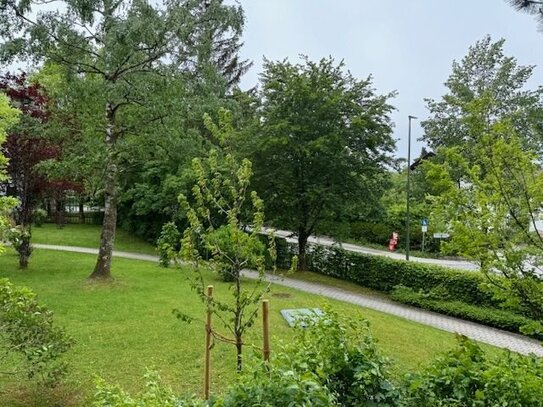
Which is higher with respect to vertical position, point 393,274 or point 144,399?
point 144,399

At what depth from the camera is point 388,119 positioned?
15.3 m

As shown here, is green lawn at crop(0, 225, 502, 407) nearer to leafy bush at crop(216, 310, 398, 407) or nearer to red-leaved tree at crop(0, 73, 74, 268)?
leafy bush at crop(216, 310, 398, 407)

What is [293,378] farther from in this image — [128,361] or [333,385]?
[128,361]

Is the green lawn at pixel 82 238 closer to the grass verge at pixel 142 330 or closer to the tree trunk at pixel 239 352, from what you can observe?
the grass verge at pixel 142 330

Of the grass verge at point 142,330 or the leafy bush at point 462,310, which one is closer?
the grass verge at point 142,330

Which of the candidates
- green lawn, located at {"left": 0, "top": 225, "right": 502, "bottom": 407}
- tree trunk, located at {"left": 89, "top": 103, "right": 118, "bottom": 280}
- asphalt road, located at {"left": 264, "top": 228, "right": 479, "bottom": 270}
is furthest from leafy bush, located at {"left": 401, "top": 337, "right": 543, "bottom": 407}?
asphalt road, located at {"left": 264, "top": 228, "right": 479, "bottom": 270}

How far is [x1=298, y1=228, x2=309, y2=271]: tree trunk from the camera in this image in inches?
634

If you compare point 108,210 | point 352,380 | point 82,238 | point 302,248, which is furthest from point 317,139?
point 82,238

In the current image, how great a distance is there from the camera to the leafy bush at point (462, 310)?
10648 mm

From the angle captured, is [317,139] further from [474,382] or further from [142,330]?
[474,382]

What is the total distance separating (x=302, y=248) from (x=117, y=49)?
31.2 feet

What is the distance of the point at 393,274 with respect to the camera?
13.7 metres

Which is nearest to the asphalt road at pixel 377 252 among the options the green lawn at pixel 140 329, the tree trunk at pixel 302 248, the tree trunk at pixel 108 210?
the tree trunk at pixel 302 248

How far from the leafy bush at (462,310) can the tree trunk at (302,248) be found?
408 centimetres
